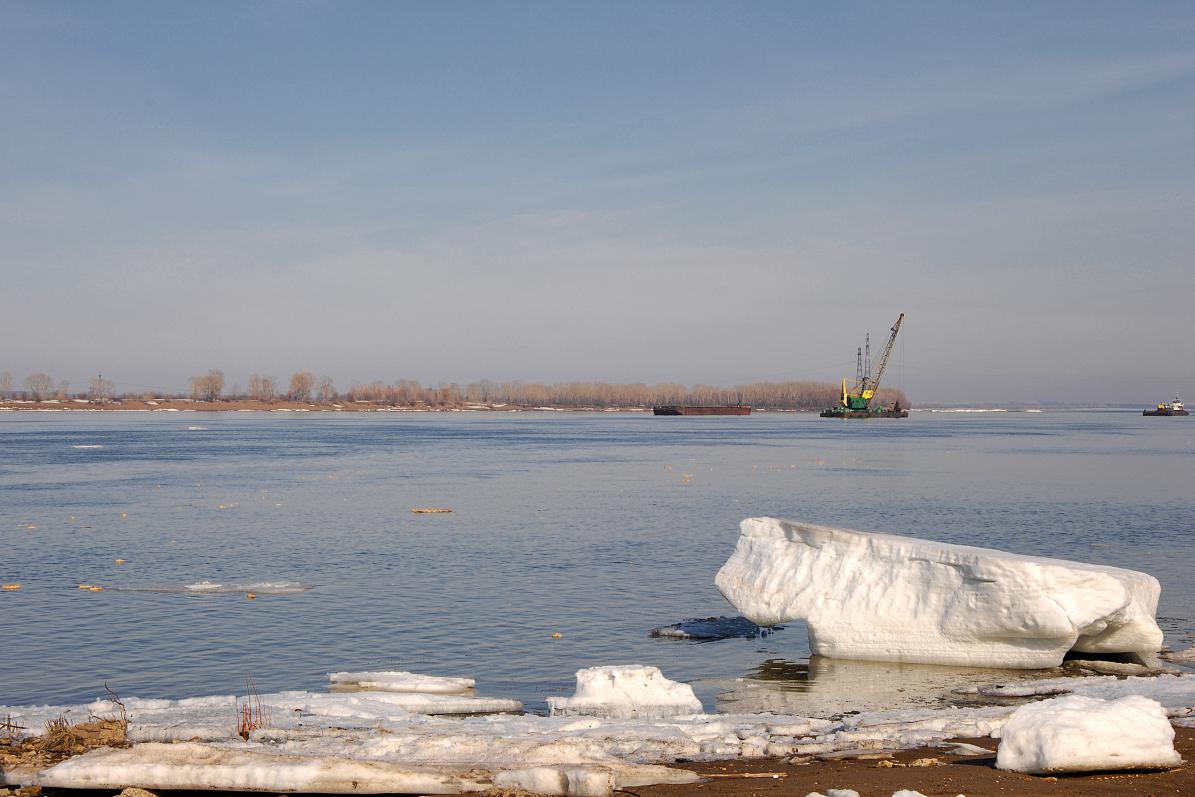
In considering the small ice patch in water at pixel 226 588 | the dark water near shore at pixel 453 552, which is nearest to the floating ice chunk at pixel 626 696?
the dark water near shore at pixel 453 552

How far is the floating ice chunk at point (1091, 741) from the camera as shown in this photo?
28.5 ft

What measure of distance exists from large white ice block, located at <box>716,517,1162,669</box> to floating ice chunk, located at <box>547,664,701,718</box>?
12.5 ft

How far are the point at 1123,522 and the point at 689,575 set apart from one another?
18448 mm

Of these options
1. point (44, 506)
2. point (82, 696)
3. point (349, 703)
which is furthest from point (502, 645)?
point (44, 506)

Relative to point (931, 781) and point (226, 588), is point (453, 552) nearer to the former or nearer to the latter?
point (226, 588)

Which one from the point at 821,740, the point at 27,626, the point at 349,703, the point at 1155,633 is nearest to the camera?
the point at 821,740

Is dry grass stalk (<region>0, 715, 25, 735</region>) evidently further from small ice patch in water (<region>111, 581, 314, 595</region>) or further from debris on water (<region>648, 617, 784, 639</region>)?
small ice patch in water (<region>111, 581, 314, 595</region>)

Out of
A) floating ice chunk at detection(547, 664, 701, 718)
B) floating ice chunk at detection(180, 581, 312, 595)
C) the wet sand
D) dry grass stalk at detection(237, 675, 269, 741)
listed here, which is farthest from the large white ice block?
floating ice chunk at detection(180, 581, 312, 595)

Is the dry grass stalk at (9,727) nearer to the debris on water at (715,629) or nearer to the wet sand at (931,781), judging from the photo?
the wet sand at (931,781)

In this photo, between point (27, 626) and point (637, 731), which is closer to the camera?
point (637, 731)

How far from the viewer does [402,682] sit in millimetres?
14094

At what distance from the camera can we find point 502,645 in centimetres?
1745

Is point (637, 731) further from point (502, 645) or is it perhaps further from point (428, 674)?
point (502, 645)

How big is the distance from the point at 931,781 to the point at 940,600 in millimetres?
7238
